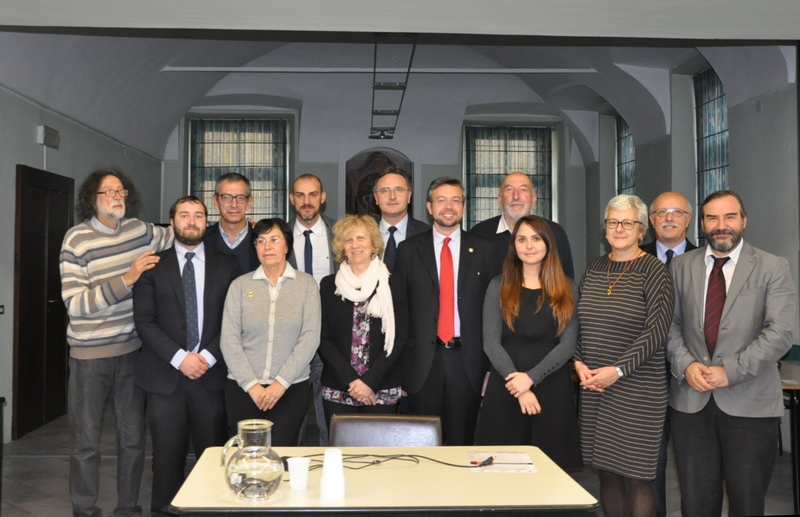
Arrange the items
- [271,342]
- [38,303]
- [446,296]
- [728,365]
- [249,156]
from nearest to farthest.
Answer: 1. [728,365]
2. [271,342]
3. [446,296]
4. [38,303]
5. [249,156]

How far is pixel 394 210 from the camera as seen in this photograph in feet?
14.3

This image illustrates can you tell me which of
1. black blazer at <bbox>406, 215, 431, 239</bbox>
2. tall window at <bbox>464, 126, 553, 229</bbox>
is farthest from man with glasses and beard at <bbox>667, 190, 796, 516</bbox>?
tall window at <bbox>464, 126, 553, 229</bbox>

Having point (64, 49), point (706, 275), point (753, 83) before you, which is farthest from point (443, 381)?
point (64, 49)

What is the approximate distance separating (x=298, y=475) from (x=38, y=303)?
564 cm

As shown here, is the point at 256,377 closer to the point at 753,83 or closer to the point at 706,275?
the point at 706,275

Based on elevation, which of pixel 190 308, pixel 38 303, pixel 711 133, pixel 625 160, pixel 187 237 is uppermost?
pixel 625 160

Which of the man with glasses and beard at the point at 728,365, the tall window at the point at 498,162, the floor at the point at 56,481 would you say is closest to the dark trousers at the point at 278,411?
the floor at the point at 56,481

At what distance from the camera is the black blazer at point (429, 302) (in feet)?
12.6

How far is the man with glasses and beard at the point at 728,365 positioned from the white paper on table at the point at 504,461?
1.12m

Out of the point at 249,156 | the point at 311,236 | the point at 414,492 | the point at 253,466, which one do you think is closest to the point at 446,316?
the point at 311,236

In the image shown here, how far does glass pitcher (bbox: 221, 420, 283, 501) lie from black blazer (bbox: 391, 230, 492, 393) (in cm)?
166

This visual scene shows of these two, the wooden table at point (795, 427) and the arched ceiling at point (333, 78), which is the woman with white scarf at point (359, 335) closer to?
the wooden table at point (795, 427)

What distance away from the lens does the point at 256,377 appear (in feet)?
12.1

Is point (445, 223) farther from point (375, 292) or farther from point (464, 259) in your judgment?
point (375, 292)
